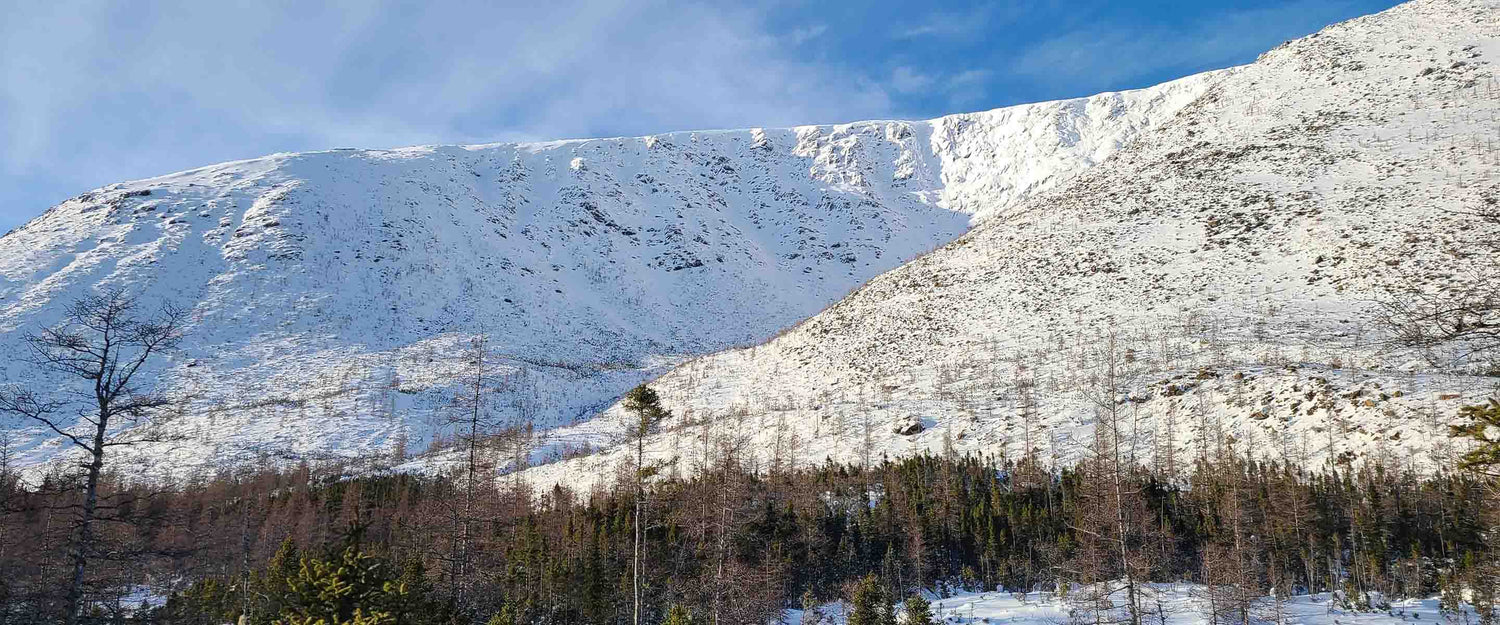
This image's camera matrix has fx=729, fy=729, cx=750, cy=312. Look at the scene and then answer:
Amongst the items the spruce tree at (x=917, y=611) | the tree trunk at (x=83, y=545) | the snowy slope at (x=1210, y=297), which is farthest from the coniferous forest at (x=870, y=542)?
the tree trunk at (x=83, y=545)

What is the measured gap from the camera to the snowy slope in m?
70.3

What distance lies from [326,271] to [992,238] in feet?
560

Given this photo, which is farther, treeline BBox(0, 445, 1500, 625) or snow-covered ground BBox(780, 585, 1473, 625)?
treeline BBox(0, 445, 1500, 625)

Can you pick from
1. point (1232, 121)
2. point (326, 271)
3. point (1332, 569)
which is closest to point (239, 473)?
point (326, 271)

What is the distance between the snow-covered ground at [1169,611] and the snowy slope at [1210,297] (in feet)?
66.6

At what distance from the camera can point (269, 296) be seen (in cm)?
18100

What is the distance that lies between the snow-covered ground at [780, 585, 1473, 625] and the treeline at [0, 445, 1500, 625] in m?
1.59

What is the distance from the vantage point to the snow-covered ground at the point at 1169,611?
3606 cm

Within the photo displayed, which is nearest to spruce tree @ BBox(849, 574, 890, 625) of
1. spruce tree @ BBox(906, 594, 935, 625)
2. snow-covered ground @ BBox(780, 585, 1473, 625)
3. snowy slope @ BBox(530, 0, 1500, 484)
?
spruce tree @ BBox(906, 594, 935, 625)

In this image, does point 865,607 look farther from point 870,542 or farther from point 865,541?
point 870,542

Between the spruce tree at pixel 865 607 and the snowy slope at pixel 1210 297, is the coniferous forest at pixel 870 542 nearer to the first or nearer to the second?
the spruce tree at pixel 865 607


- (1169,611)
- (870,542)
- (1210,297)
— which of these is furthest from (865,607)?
(1210,297)

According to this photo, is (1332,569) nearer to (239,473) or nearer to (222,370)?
(239,473)

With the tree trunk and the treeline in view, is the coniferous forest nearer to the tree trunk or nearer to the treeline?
the treeline
